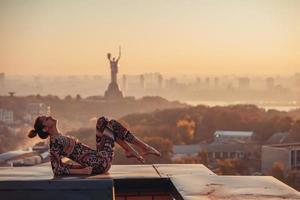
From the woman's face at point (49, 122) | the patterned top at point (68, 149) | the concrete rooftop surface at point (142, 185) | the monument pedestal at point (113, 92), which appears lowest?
the concrete rooftop surface at point (142, 185)

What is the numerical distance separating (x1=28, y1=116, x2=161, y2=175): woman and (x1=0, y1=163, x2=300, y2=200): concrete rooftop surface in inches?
2.5

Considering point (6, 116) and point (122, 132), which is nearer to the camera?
point (122, 132)

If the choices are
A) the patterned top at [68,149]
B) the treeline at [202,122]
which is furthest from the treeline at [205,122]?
the patterned top at [68,149]

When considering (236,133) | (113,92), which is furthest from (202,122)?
(113,92)

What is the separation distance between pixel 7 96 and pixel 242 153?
44.9 ft

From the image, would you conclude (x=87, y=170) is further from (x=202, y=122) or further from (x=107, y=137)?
(x=202, y=122)

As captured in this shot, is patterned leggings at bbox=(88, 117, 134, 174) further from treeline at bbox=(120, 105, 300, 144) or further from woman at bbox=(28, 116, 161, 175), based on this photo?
treeline at bbox=(120, 105, 300, 144)

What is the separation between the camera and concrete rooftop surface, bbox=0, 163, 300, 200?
198 cm

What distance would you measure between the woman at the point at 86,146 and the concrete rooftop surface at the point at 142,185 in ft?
0.21

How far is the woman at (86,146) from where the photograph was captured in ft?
7.68

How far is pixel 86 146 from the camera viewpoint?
2.42 meters

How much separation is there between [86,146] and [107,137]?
91mm

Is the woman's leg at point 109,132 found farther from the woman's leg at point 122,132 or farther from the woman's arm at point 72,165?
the woman's arm at point 72,165

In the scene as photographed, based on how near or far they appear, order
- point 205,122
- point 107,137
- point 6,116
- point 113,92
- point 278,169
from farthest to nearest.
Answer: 1. point 113,92
2. point 6,116
3. point 205,122
4. point 278,169
5. point 107,137
